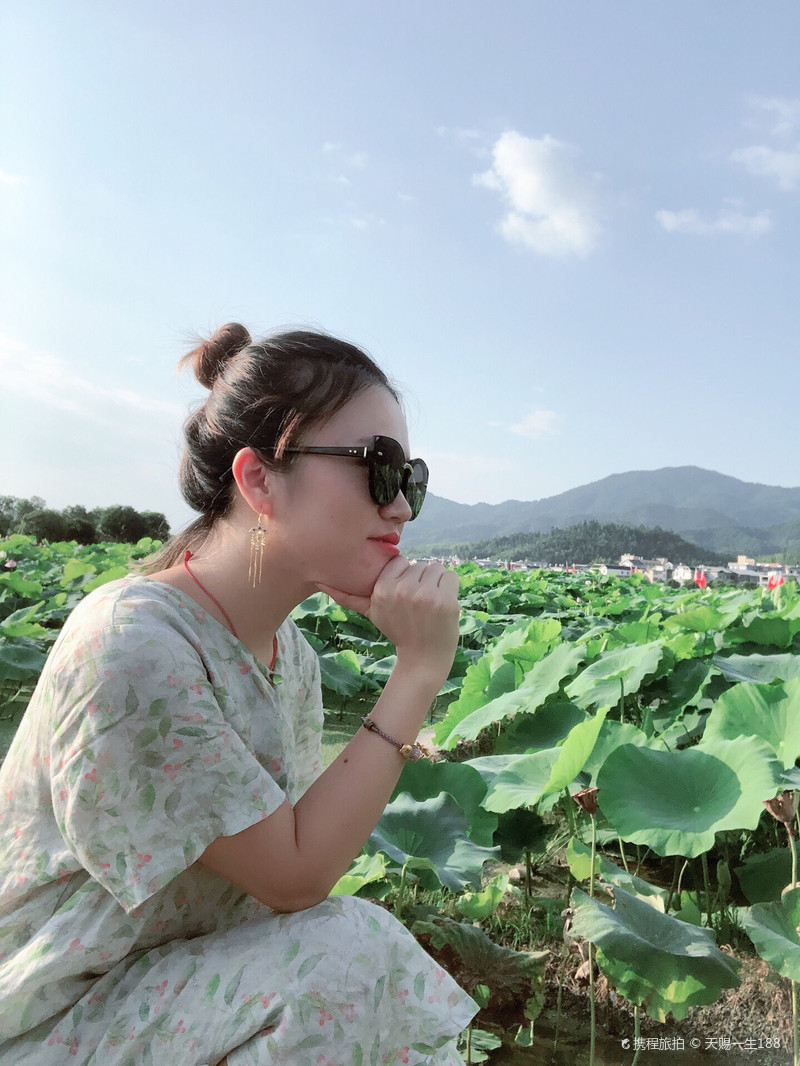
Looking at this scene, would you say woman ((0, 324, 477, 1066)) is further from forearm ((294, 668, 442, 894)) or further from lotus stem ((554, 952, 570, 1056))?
lotus stem ((554, 952, 570, 1056))

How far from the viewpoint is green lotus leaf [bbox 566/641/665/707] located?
2.60m

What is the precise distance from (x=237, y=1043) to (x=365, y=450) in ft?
2.56

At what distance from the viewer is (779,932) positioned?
4.60 feet

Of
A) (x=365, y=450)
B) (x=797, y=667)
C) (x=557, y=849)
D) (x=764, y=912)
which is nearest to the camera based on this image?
(x=365, y=450)

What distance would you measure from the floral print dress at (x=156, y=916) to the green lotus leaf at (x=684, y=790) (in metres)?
0.73

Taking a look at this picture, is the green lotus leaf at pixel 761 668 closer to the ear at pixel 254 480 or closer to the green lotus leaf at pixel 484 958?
the green lotus leaf at pixel 484 958

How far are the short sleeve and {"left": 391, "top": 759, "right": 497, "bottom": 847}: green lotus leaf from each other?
3.33 ft

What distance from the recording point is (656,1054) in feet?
4.87

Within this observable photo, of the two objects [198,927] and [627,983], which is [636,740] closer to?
[627,983]

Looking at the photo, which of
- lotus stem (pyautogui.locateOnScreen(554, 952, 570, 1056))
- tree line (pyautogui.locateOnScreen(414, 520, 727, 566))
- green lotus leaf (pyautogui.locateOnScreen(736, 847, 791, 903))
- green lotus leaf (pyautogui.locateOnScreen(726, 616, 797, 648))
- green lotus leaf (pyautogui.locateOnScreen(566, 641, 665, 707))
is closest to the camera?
lotus stem (pyautogui.locateOnScreen(554, 952, 570, 1056))

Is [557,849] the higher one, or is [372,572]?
[372,572]

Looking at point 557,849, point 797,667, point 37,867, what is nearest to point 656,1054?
point 557,849

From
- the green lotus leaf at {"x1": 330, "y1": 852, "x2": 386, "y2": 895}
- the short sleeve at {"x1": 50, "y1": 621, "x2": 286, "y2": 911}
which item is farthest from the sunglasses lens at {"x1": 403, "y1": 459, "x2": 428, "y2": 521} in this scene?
the green lotus leaf at {"x1": 330, "y1": 852, "x2": 386, "y2": 895}

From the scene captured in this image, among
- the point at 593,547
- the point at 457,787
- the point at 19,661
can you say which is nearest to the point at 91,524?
the point at 19,661
